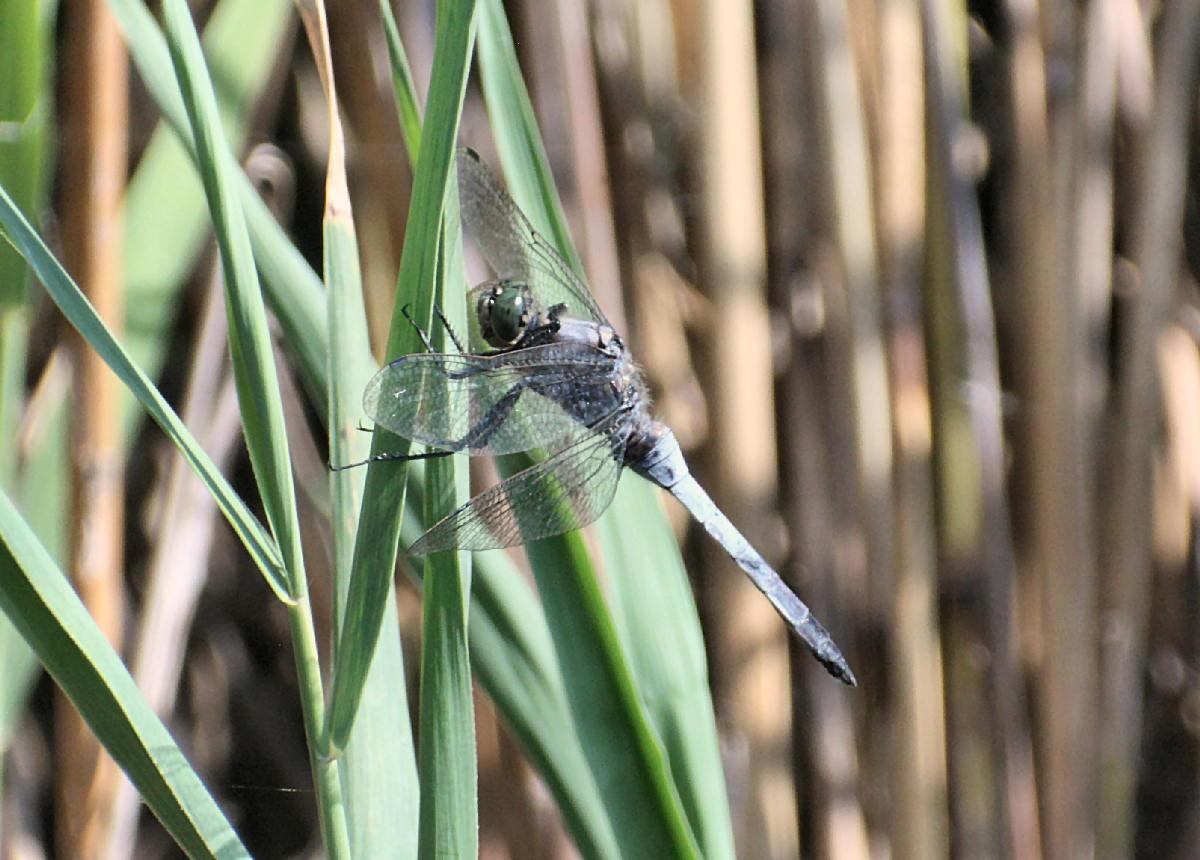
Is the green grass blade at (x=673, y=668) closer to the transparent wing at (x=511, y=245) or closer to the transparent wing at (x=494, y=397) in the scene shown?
the transparent wing at (x=494, y=397)

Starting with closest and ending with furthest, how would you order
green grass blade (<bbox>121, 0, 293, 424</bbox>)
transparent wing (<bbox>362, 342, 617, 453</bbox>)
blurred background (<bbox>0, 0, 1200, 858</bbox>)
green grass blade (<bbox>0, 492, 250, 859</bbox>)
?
green grass blade (<bbox>0, 492, 250, 859</bbox>) < transparent wing (<bbox>362, 342, 617, 453</bbox>) < green grass blade (<bbox>121, 0, 293, 424</bbox>) < blurred background (<bbox>0, 0, 1200, 858</bbox>)

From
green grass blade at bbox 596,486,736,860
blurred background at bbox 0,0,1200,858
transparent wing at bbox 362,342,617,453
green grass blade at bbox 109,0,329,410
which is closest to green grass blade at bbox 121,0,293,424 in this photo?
blurred background at bbox 0,0,1200,858

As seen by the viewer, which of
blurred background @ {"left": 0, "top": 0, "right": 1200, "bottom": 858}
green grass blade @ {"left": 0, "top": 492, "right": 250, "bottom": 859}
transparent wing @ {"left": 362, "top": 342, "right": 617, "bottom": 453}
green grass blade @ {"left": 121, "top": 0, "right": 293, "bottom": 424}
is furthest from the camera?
blurred background @ {"left": 0, "top": 0, "right": 1200, "bottom": 858}

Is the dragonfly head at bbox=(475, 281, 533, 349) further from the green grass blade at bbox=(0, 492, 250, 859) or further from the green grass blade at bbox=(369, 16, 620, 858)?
the green grass blade at bbox=(0, 492, 250, 859)

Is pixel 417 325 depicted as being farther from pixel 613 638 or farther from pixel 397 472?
pixel 613 638

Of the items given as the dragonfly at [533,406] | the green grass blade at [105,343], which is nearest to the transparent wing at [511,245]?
the dragonfly at [533,406]

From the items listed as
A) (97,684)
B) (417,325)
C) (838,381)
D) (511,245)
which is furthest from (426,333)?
(838,381)
